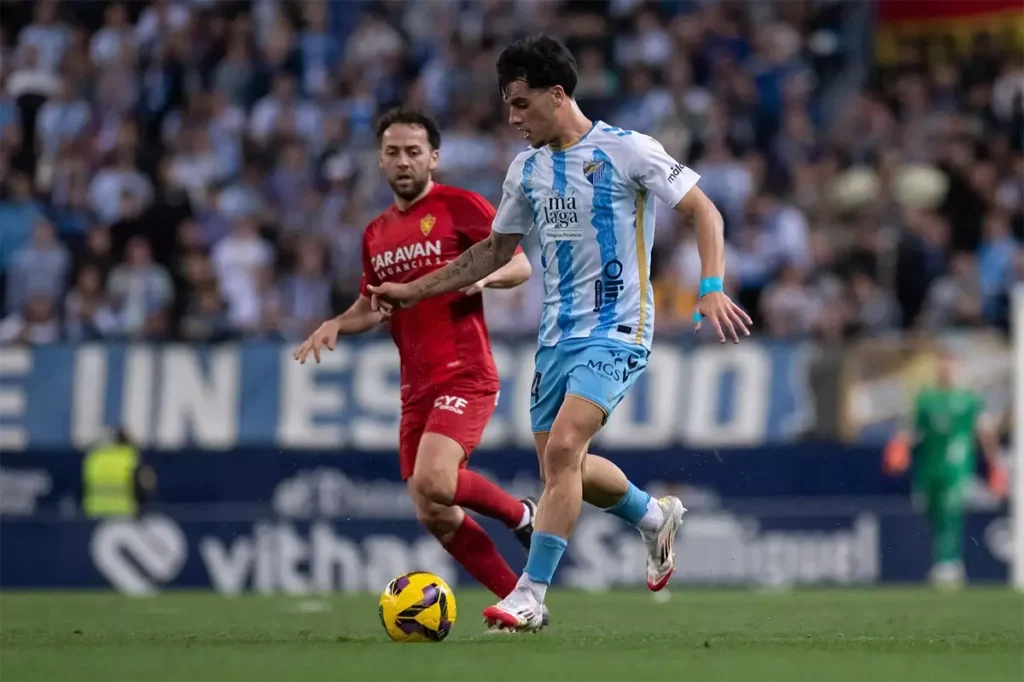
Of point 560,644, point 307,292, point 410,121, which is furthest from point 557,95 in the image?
point 307,292

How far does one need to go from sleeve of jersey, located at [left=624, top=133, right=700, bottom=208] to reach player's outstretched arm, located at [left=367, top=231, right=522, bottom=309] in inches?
32.4

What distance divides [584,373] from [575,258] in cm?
51

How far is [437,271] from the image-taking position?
879 cm

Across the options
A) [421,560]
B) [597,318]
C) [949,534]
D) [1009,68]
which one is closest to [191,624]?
[597,318]

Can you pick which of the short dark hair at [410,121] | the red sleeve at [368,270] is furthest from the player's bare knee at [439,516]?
Result: the short dark hair at [410,121]

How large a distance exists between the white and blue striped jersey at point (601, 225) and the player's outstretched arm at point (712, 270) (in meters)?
0.09

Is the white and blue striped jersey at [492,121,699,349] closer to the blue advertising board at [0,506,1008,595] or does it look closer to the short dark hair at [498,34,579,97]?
the short dark hair at [498,34,579,97]

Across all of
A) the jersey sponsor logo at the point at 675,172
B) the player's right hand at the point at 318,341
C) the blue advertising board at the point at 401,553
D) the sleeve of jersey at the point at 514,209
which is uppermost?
the jersey sponsor logo at the point at 675,172

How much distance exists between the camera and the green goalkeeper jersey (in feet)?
52.6

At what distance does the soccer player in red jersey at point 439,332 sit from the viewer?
9133 millimetres

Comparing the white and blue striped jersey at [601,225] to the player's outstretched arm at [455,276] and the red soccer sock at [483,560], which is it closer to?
the player's outstretched arm at [455,276]

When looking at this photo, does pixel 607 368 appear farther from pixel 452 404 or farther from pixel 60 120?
pixel 60 120

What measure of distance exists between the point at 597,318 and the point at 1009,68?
13.1 metres

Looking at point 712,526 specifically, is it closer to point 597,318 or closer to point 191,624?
point 191,624
